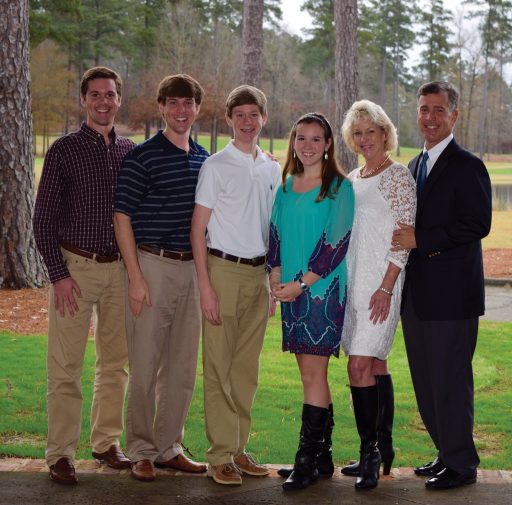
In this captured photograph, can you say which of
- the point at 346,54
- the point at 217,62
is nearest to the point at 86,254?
the point at 346,54

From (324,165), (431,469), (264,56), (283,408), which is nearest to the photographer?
(324,165)

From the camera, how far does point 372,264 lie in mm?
4727

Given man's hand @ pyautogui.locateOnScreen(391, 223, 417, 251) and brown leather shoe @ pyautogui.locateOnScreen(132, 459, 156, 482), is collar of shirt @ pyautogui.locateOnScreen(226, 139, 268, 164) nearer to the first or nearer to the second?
man's hand @ pyautogui.locateOnScreen(391, 223, 417, 251)

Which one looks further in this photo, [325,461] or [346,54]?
[346,54]

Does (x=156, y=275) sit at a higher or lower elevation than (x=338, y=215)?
lower

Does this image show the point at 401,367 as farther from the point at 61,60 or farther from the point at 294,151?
the point at 61,60

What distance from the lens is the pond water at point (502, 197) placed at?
2838cm

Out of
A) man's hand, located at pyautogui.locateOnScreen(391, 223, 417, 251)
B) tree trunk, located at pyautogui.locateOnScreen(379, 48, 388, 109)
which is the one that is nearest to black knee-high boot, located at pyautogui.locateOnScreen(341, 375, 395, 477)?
man's hand, located at pyautogui.locateOnScreen(391, 223, 417, 251)

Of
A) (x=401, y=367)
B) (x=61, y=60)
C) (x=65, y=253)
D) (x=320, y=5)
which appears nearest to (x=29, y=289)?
(x=401, y=367)

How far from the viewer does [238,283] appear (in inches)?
190

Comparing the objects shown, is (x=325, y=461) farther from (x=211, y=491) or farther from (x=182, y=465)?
(x=182, y=465)

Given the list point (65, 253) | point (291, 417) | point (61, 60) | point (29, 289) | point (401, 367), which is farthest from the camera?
point (61, 60)

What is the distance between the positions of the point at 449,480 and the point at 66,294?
2.31 m

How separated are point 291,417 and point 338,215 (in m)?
2.32
